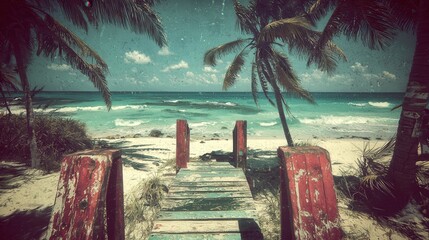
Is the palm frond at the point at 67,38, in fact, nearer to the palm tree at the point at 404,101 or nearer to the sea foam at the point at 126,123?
the palm tree at the point at 404,101

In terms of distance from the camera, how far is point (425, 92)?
133 inches

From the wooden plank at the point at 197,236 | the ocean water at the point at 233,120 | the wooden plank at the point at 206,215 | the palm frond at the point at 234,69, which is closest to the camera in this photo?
the wooden plank at the point at 197,236

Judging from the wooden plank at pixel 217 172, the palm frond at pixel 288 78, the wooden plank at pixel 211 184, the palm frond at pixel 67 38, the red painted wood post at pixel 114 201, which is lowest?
the wooden plank at pixel 217 172

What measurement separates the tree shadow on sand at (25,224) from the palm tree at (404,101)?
5.80 meters

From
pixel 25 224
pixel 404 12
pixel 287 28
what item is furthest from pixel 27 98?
pixel 404 12

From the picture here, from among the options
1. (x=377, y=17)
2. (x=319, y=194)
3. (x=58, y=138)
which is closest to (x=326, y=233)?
(x=319, y=194)

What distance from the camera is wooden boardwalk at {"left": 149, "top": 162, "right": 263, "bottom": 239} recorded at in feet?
7.86

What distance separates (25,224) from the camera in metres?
3.90

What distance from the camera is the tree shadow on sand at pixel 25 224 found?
3.61 m

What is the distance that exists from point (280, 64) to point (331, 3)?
2285 millimetres

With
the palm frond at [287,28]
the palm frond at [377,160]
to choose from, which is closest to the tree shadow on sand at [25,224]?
the palm frond at [377,160]

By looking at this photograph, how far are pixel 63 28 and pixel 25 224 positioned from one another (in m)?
5.04

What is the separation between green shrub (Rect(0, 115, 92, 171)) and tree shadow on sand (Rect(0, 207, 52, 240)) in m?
2.22

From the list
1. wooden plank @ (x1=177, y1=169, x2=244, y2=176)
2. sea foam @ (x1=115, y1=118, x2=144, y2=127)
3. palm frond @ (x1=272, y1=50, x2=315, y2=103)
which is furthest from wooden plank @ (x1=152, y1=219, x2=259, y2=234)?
sea foam @ (x1=115, y1=118, x2=144, y2=127)
